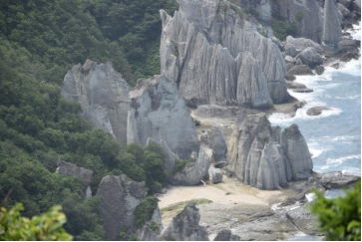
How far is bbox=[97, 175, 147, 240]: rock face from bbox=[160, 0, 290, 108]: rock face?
1559 cm

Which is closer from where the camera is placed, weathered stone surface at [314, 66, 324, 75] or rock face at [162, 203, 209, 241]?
rock face at [162, 203, 209, 241]

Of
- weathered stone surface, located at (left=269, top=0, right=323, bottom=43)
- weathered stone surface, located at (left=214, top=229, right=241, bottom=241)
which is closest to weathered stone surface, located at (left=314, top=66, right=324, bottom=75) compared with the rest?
weathered stone surface, located at (left=269, top=0, right=323, bottom=43)

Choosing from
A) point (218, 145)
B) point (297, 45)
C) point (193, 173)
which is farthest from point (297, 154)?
point (297, 45)

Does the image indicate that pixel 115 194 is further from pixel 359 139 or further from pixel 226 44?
pixel 226 44

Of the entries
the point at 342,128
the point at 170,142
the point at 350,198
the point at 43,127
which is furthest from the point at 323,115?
the point at 350,198

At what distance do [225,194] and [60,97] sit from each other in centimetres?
731

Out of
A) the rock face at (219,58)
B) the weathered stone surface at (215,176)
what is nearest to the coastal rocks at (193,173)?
the weathered stone surface at (215,176)

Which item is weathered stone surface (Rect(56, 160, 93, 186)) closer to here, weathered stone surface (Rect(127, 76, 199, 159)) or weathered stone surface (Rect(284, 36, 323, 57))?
weathered stone surface (Rect(127, 76, 199, 159))

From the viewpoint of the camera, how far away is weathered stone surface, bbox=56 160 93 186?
1360 inches

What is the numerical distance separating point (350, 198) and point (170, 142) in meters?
28.5

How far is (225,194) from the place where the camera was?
37.2 metres

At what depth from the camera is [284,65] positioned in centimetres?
5306

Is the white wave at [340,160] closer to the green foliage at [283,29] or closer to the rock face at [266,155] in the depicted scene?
the rock face at [266,155]

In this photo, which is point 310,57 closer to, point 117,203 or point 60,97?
point 60,97
